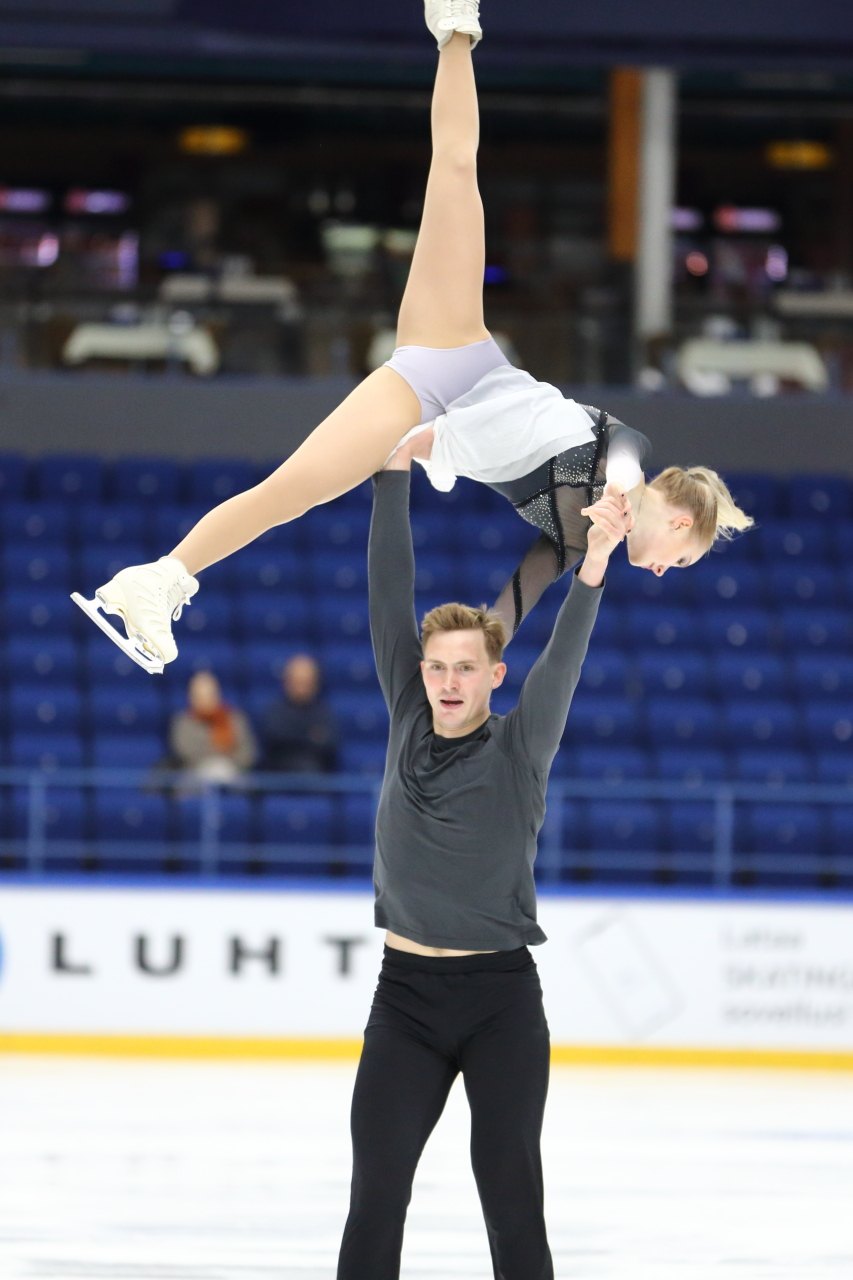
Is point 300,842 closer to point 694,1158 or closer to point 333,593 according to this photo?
point 333,593

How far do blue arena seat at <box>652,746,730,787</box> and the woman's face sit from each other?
6.47m

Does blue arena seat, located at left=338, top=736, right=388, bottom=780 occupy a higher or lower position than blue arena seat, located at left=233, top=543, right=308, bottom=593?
lower

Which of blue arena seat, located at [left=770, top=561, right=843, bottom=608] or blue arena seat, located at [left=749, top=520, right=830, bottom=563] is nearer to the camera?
blue arena seat, located at [left=770, top=561, right=843, bottom=608]

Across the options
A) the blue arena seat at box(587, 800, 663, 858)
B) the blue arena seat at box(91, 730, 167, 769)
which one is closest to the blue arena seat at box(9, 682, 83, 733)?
the blue arena seat at box(91, 730, 167, 769)

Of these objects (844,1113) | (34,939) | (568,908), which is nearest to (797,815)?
(568,908)

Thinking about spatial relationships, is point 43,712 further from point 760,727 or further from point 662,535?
point 662,535

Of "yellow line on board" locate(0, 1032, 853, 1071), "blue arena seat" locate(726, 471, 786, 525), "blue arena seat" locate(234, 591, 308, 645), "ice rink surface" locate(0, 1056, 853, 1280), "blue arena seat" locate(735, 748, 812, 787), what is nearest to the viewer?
"ice rink surface" locate(0, 1056, 853, 1280)

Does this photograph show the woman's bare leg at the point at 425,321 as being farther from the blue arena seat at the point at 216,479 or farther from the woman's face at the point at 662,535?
the blue arena seat at the point at 216,479

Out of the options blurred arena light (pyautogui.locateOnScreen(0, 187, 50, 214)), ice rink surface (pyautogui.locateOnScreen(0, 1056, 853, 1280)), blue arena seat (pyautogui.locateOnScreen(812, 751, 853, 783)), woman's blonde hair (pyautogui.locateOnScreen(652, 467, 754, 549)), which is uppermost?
blurred arena light (pyautogui.locateOnScreen(0, 187, 50, 214))

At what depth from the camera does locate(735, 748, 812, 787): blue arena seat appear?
10.2 metres

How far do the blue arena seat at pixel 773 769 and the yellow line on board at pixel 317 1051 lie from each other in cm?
159

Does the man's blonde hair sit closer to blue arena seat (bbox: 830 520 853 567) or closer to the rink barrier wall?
the rink barrier wall

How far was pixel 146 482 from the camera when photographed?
1170cm

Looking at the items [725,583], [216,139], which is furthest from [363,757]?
[216,139]
